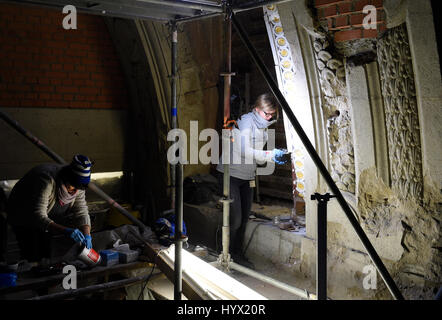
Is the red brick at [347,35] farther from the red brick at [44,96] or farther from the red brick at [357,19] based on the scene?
the red brick at [44,96]

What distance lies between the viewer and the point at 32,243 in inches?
159

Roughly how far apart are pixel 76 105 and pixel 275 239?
359cm

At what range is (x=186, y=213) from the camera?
6.11m

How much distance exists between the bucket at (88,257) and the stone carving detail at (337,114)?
2197 mm

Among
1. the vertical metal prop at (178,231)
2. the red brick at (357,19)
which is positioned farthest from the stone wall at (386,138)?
the vertical metal prop at (178,231)

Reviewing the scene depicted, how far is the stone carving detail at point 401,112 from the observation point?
3.16m

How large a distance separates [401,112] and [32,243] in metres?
3.45

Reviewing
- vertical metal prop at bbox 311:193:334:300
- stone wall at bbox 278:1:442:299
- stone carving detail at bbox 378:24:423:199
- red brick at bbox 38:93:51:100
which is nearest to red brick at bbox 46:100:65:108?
red brick at bbox 38:93:51:100

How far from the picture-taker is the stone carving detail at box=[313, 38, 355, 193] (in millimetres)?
3621

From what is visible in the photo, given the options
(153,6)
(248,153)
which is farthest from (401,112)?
(153,6)

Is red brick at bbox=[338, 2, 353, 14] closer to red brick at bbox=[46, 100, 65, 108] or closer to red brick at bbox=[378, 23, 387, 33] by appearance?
red brick at bbox=[378, 23, 387, 33]

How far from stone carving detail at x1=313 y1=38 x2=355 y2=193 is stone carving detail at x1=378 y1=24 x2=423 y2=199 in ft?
1.24

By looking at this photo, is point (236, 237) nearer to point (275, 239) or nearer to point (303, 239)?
point (275, 239)
